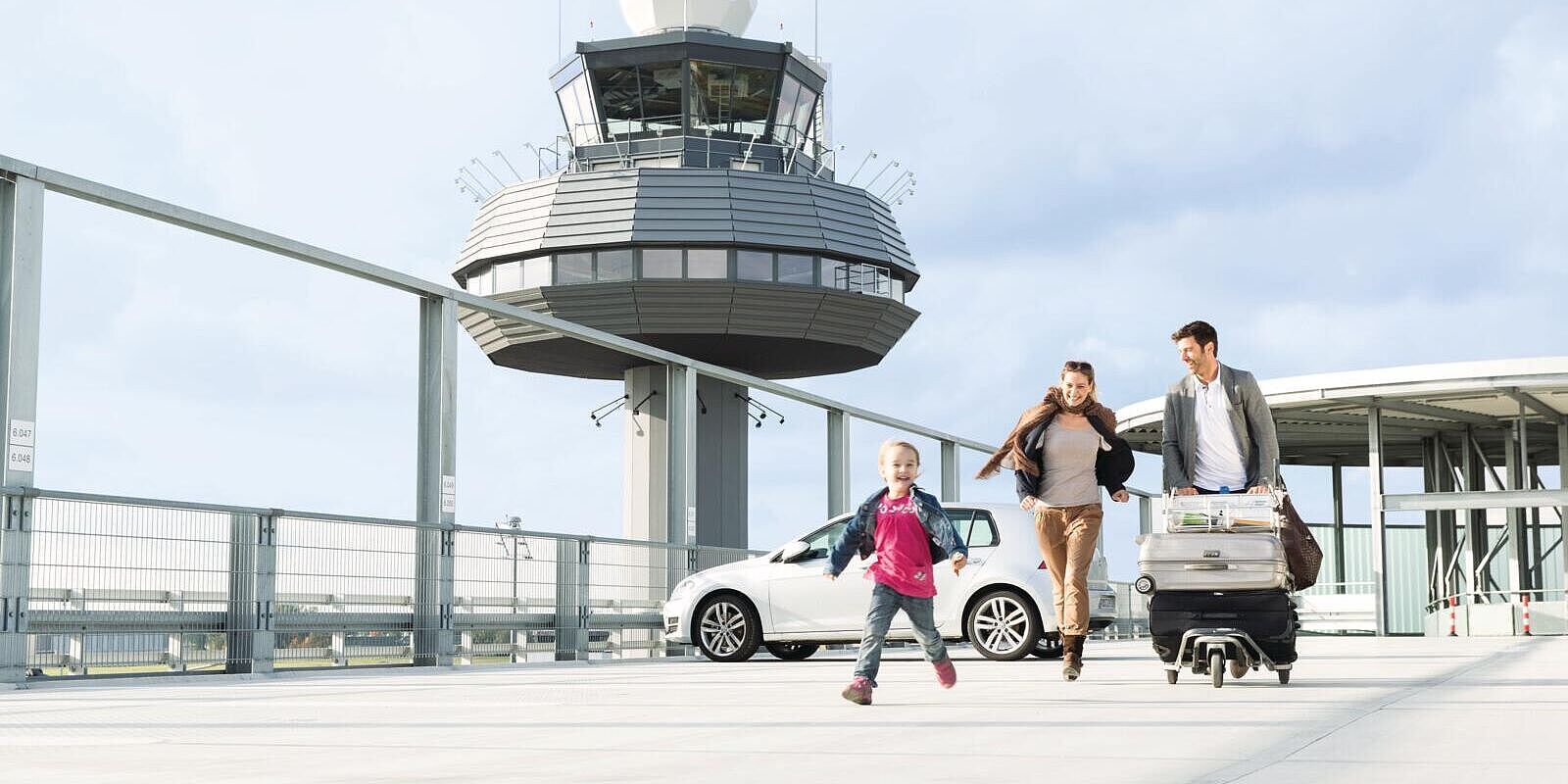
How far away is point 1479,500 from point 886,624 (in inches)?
1083

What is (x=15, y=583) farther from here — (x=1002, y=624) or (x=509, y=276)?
(x=509, y=276)

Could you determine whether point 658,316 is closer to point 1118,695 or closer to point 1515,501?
point 1515,501

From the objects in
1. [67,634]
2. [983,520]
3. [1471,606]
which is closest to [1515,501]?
[1471,606]

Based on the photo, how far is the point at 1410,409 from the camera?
3619 centimetres

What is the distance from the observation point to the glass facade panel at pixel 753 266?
3516 centimetres

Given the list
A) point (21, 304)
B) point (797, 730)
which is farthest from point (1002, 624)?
point (797, 730)

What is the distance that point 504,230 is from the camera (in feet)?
120

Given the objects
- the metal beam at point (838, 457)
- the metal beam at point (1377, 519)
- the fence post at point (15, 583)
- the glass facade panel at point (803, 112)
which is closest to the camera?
the fence post at point (15, 583)

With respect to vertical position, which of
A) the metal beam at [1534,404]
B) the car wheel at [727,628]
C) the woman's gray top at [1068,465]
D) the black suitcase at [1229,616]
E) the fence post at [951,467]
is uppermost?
the metal beam at [1534,404]

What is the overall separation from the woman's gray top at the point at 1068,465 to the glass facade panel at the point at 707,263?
2506 centimetres

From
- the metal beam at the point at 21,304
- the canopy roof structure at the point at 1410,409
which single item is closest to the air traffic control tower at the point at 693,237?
the canopy roof structure at the point at 1410,409

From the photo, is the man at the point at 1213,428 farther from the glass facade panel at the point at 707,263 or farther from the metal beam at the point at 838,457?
the glass facade panel at the point at 707,263

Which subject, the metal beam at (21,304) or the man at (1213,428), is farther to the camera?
the metal beam at (21,304)

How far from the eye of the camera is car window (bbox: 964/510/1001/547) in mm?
14953
